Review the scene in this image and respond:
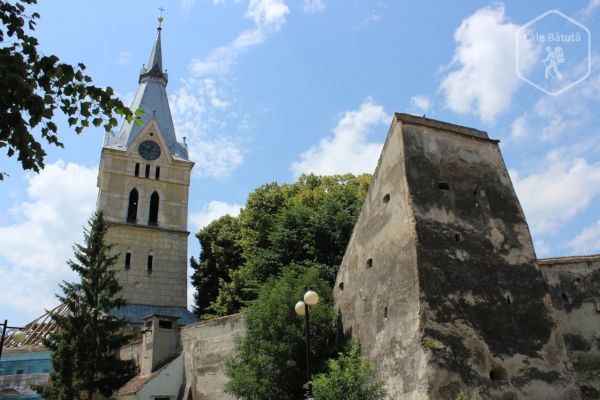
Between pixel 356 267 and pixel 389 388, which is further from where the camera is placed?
pixel 356 267

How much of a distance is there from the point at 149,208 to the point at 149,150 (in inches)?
203

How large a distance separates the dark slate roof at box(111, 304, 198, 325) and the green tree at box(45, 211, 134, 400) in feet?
33.2

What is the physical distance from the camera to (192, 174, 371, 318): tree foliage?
27.1 metres

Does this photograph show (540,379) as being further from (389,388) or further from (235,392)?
(235,392)

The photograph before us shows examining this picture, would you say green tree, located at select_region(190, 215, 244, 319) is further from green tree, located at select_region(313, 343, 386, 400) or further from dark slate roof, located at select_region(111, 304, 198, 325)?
green tree, located at select_region(313, 343, 386, 400)

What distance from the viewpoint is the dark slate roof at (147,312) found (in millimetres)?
37438

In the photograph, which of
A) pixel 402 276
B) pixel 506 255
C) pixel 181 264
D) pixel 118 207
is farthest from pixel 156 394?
pixel 118 207

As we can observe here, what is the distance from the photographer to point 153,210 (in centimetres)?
4478

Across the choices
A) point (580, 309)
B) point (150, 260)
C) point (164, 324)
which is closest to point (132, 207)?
point (150, 260)

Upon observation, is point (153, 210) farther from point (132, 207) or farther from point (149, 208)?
point (132, 207)

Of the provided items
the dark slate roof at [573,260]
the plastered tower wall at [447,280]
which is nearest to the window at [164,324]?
the plastered tower wall at [447,280]

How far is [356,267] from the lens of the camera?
1981 cm

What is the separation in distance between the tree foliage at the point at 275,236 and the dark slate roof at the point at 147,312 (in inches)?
52.2

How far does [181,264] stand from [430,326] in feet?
98.6
